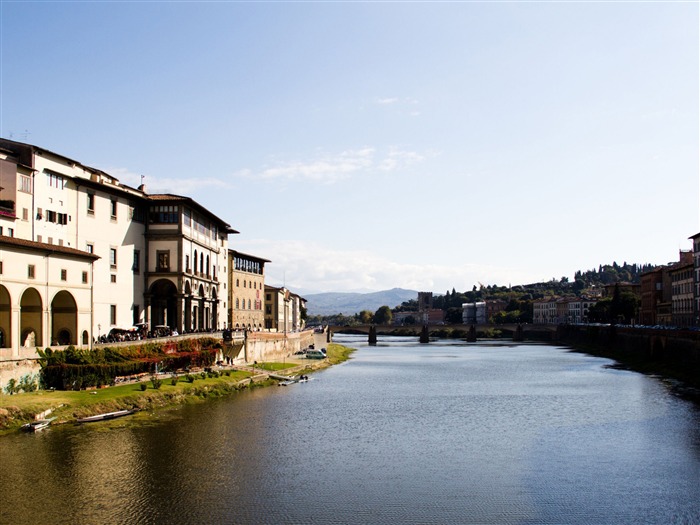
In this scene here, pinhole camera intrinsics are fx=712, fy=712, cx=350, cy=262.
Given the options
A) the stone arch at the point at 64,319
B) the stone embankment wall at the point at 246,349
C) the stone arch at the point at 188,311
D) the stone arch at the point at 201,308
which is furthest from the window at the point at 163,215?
the stone arch at the point at 64,319

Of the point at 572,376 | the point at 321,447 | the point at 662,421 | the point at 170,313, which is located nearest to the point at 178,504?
the point at 321,447

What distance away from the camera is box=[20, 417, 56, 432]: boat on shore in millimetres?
41938

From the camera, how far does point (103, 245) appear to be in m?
69.1

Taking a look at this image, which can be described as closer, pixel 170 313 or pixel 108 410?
pixel 108 410

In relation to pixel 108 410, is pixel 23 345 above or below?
above

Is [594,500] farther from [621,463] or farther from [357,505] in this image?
[357,505]

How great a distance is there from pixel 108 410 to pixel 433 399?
30184 mm

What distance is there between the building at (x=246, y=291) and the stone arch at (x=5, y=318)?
59.3 metres

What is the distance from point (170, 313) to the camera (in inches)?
3209

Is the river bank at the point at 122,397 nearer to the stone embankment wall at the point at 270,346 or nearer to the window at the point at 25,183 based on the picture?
the stone embankment wall at the point at 270,346

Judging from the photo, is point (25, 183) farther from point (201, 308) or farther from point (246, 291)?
point (246, 291)

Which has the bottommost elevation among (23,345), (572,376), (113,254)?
(572,376)

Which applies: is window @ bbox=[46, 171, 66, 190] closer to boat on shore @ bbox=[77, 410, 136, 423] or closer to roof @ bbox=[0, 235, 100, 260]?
roof @ bbox=[0, 235, 100, 260]

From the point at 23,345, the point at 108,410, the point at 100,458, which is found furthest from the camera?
the point at 23,345
